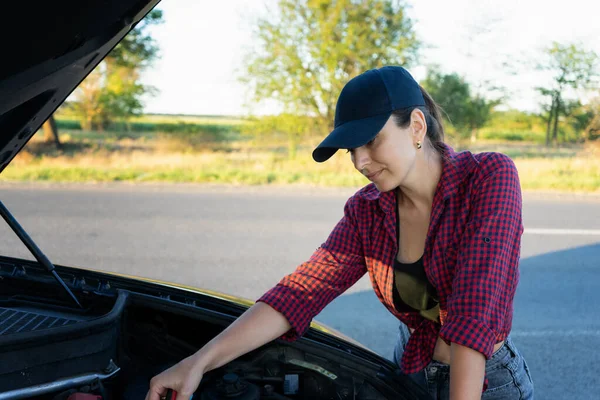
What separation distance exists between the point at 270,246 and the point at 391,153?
4400 mm

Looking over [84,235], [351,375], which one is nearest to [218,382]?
[351,375]

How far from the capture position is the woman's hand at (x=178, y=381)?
1.33 metres

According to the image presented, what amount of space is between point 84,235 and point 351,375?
5.21 meters

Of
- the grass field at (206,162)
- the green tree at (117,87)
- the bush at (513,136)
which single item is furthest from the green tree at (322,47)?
the bush at (513,136)

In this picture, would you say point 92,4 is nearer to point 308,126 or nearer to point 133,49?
point 308,126

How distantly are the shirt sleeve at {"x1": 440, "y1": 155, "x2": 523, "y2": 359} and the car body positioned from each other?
38cm

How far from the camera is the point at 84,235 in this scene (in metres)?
6.14

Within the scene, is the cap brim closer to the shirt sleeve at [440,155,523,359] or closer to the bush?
the shirt sleeve at [440,155,523,359]

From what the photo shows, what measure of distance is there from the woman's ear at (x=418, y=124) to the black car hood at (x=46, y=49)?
2.32 ft

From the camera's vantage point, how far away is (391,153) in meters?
1.42

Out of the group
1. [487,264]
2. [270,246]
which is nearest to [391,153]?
[487,264]

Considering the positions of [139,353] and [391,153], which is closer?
[391,153]

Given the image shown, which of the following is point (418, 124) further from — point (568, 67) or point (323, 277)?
point (568, 67)

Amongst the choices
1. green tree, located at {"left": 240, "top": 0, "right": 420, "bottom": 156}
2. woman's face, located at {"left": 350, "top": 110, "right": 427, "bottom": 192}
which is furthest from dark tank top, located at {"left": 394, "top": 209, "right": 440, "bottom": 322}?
green tree, located at {"left": 240, "top": 0, "right": 420, "bottom": 156}
